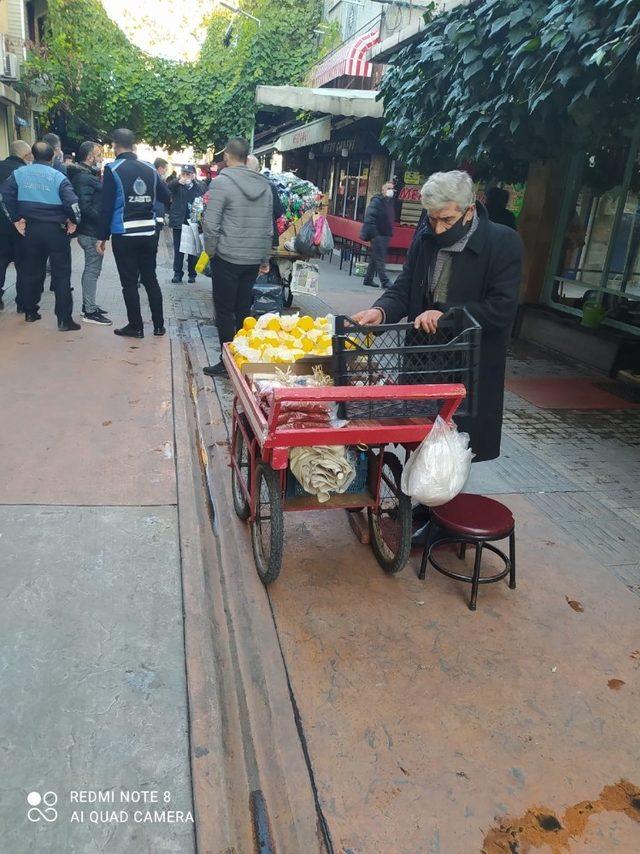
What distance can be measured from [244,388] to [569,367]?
19.2 ft

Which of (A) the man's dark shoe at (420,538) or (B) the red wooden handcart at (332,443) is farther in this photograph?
(A) the man's dark shoe at (420,538)

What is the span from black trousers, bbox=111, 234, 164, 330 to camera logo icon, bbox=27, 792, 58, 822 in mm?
5870

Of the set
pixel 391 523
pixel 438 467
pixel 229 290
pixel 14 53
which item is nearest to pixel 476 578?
pixel 391 523

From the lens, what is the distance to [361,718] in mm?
2545

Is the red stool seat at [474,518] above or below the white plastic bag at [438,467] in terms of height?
below

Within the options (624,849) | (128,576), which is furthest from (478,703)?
(128,576)

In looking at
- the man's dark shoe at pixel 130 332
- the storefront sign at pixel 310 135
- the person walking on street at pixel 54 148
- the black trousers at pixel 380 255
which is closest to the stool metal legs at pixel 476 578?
the man's dark shoe at pixel 130 332

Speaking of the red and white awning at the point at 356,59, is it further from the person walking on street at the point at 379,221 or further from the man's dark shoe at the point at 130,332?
the man's dark shoe at the point at 130,332

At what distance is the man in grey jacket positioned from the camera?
5.89 metres

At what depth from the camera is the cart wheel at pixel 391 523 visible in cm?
323

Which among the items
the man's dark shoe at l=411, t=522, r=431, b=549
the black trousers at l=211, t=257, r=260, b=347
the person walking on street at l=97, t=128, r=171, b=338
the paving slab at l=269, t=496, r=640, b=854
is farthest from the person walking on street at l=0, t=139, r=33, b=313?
the man's dark shoe at l=411, t=522, r=431, b=549

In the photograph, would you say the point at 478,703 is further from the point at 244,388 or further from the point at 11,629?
the point at 11,629

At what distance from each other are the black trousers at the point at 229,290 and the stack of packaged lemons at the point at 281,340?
87.4 inches

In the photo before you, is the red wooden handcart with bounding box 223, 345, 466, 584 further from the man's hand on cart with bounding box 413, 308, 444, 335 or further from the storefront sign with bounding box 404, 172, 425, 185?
the storefront sign with bounding box 404, 172, 425, 185
